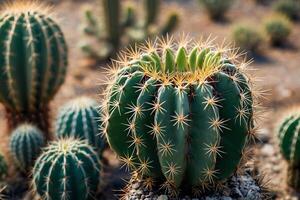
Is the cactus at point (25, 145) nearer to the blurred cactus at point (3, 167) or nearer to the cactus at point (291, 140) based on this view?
the blurred cactus at point (3, 167)

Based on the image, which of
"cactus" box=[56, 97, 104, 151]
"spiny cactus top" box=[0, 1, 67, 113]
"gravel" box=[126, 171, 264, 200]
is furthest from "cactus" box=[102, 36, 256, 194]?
"spiny cactus top" box=[0, 1, 67, 113]

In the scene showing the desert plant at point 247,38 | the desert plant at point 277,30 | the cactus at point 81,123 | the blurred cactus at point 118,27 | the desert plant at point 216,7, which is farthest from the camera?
the desert plant at point 216,7

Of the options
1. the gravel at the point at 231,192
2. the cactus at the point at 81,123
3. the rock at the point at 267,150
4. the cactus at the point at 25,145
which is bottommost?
the gravel at the point at 231,192

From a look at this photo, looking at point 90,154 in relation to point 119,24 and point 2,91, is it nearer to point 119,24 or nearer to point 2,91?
point 2,91

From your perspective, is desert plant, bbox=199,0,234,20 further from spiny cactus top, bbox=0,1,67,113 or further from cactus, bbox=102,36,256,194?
cactus, bbox=102,36,256,194

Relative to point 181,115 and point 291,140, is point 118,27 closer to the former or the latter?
point 291,140

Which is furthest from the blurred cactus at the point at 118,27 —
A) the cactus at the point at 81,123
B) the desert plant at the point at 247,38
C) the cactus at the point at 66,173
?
the cactus at the point at 66,173

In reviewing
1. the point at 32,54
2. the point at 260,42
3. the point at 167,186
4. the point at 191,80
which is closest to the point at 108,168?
the point at 32,54
